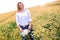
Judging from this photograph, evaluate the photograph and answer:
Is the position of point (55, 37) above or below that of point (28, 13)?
below

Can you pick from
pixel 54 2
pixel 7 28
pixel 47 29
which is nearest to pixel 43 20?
pixel 47 29

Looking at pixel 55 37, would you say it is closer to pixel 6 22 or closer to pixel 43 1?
pixel 43 1

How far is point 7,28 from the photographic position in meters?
2.83

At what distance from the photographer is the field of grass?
9.29 feet

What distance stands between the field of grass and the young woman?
2.5 inches

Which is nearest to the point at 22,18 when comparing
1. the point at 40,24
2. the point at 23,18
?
the point at 23,18

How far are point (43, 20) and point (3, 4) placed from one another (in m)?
0.64

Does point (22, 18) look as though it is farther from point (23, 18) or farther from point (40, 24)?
point (40, 24)

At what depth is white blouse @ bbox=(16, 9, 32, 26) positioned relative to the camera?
2791mm

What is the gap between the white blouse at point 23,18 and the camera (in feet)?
9.16

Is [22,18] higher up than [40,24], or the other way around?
[22,18]

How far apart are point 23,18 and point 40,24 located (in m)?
0.28

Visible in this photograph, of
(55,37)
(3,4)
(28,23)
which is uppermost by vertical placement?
(3,4)

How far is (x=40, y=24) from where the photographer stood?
9.45 ft
